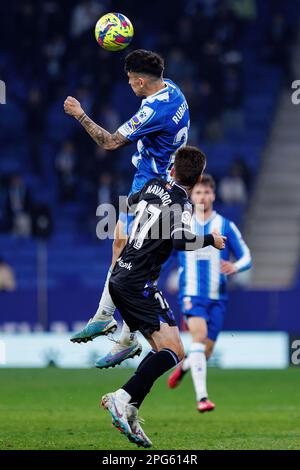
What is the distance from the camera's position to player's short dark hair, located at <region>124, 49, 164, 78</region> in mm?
9250

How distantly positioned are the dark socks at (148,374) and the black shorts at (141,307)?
23 cm

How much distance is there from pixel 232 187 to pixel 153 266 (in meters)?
13.2

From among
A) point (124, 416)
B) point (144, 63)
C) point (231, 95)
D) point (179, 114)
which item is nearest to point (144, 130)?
point (179, 114)

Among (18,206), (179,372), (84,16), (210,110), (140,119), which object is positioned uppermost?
(84,16)

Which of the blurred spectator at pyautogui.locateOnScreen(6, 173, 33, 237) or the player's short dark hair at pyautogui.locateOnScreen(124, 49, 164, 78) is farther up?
the player's short dark hair at pyautogui.locateOnScreen(124, 49, 164, 78)

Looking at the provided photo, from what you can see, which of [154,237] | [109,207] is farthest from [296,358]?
[154,237]

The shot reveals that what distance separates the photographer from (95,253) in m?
22.0

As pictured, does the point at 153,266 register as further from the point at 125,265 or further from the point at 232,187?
the point at 232,187

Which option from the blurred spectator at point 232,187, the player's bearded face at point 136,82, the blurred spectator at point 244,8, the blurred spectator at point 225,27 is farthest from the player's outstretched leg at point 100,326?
the blurred spectator at point 244,8

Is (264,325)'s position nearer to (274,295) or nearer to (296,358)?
(274,295)

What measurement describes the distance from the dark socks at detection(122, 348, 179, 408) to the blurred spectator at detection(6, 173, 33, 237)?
40.6 ft

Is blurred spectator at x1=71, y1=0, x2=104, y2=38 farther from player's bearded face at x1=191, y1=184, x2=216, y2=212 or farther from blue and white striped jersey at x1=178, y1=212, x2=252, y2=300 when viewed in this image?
player's bearded face at x1=191, y1=184, x2=216, y2=212

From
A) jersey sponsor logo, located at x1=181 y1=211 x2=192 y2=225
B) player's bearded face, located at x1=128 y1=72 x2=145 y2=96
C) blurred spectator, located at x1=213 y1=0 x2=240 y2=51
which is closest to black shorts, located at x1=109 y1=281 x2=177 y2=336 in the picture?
jersey sponsor logo, located at x1=181 y1=211 x2=192 y2=225

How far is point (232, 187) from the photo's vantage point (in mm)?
22000
